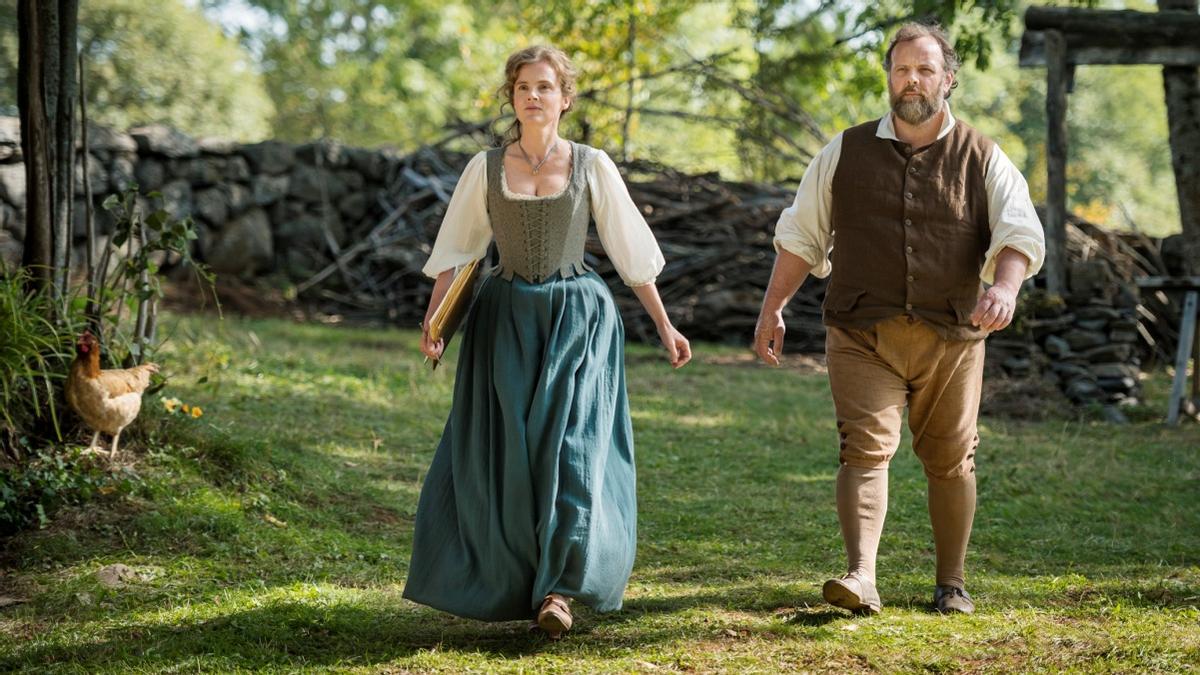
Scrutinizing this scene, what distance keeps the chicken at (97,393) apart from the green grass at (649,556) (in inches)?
11.8

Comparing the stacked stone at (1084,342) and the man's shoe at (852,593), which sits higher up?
the stacked stone at (1084,342)

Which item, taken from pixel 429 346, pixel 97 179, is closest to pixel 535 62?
pixel 429 346

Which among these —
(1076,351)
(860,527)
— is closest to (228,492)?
(860,527)

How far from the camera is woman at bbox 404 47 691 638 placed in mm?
3660

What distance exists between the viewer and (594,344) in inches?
151

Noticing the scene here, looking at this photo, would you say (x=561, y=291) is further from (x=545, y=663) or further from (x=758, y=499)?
(x=758, y=499)

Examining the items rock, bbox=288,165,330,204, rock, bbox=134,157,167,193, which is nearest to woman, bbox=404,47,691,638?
rock, bbox=134,157,167,193

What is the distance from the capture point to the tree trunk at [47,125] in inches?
202

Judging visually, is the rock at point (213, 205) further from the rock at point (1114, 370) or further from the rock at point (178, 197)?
the rock at point (1114, 370)

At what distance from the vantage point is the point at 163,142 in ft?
40.9

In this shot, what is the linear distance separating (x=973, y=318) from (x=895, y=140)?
2.04 feet

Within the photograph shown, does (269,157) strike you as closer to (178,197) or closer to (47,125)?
(178,197)

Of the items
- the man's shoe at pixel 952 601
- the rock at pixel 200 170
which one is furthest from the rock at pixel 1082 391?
the rock at pixel 200 170

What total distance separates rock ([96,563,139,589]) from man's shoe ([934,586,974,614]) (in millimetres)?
2583
